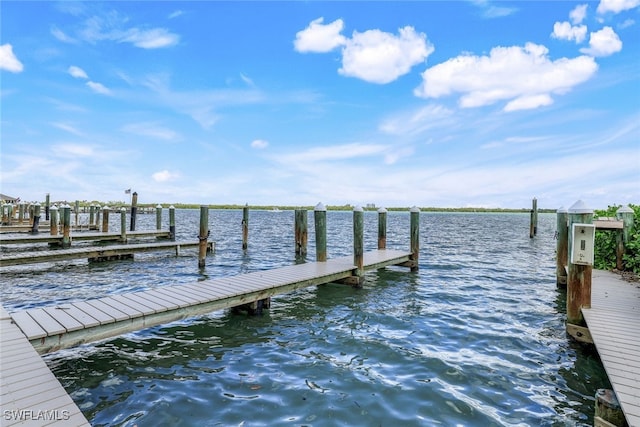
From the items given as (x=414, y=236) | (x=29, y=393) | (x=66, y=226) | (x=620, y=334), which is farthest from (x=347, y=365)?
(x=66, y=226)

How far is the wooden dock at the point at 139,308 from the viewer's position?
455 centimetres

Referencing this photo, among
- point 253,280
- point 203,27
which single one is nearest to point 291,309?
point 253,280

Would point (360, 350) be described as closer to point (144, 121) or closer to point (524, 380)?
point (524, 380)

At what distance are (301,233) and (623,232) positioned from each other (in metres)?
11.9

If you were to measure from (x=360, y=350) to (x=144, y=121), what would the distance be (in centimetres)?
2680

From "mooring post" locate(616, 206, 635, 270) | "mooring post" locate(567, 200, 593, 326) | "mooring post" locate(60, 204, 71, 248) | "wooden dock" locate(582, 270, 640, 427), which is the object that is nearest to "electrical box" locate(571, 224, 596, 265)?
"mooring post" locate(567, 200, 593, 326)

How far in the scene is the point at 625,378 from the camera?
348 cm

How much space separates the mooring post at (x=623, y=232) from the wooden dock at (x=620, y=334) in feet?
6.05

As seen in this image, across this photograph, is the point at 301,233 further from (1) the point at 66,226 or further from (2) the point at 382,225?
(1) the point at 66,226

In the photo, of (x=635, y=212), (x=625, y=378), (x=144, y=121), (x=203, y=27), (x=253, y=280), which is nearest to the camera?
(x=625, y=378)

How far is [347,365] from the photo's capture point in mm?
5098

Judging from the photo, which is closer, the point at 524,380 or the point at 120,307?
the point at 524,380

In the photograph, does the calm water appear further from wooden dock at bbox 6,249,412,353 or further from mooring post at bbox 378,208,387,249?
mooring post at bbox 378,208,387,249

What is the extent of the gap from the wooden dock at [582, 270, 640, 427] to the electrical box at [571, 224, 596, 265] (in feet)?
2.95
